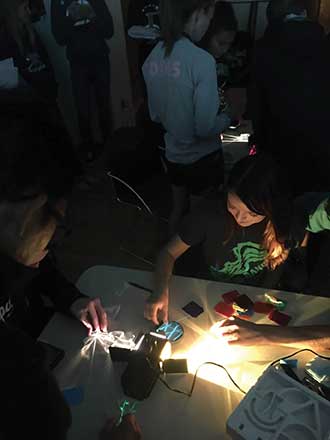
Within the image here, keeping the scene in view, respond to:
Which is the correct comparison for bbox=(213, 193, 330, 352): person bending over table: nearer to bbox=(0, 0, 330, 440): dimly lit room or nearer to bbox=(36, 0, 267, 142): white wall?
bbox=(0, 0, 330, 440): dimly lit room

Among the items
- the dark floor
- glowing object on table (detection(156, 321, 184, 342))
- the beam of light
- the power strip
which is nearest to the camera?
the power strip

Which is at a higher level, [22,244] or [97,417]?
[22,244]

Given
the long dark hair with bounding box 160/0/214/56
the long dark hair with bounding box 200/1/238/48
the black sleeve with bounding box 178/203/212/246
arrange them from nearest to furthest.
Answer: the black sleeve with bounding box 178/203/212/246 < the long dark hair with bounding box 160/0/214/56 < the long dark hair with bounding box 200/1/238/48

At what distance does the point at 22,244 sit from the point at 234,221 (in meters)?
0.96

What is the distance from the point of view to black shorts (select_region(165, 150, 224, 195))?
8.02 ft

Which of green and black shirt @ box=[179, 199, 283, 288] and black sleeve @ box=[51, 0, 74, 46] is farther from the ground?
black sleeve @ box=[51, 0, 74, 46]

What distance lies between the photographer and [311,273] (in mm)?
2355

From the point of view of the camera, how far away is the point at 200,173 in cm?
247

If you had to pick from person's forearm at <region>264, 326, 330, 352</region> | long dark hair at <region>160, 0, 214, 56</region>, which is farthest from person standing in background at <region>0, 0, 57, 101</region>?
person's forearm at <region>264, 326, 330, 352</region>

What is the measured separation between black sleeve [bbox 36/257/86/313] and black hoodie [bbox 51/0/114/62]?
2.46m

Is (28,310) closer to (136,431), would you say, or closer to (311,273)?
(136,431)

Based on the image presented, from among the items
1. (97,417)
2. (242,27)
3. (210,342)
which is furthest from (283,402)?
(242,27)

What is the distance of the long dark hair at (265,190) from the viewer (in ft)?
5.31

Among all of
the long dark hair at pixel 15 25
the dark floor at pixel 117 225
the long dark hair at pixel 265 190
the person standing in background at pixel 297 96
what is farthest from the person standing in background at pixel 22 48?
the long dark hair at pixel 265 190
